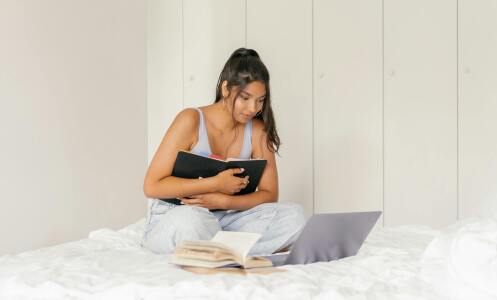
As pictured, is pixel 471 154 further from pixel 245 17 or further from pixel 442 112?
pixel 245 17

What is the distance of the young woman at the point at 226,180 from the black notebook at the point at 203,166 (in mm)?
22

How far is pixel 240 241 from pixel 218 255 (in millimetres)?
114

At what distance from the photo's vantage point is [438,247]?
1.27 metres

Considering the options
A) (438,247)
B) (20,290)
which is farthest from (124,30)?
(438,247)

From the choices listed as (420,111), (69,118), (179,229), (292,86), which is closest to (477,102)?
(420,111)

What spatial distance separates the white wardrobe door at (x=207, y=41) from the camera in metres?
3.46

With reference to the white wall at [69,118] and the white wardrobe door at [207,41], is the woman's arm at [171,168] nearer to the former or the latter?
the white wall at [69,118]

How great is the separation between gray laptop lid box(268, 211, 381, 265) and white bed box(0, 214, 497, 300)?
55 mm

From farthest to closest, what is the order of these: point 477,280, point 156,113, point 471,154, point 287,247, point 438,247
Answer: point 156,113, point 471,154, point 287,247, point 438,247, point 477,280

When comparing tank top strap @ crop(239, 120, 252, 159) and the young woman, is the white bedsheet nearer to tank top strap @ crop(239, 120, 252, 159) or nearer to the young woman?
the young woman

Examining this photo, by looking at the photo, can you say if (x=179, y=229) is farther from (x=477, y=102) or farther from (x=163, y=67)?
(x=163, y=67)

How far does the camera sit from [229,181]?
1.92 m

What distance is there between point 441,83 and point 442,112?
145mm

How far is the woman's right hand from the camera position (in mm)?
1909
